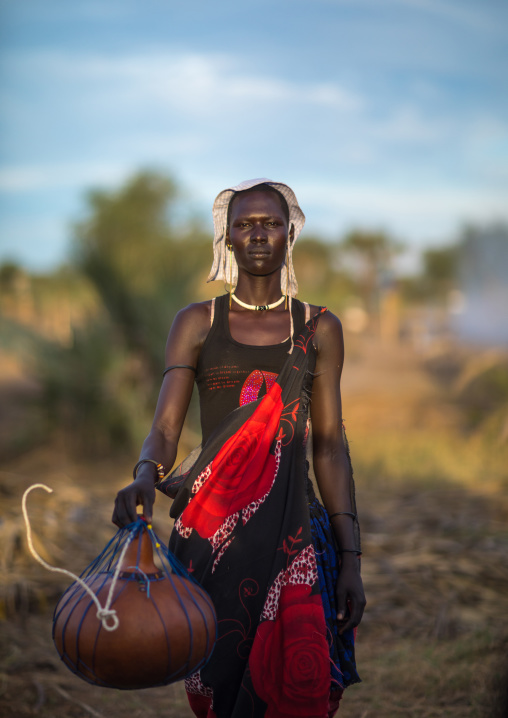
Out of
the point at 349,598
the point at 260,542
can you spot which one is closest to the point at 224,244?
the point at 260,542

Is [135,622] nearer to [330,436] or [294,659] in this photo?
[294,659]

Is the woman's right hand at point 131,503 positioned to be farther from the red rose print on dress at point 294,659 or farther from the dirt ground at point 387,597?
the dirt ground at point 387,597

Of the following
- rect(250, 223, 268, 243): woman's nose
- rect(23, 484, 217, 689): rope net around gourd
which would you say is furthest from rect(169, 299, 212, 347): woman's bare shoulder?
rect(23, 484, 217, 689): rope net around gourd

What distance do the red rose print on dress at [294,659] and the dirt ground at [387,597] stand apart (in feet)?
1.56

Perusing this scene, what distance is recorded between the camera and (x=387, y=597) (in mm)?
4531

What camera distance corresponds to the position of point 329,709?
2.07 meters

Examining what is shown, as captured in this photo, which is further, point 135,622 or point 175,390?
point 175,390

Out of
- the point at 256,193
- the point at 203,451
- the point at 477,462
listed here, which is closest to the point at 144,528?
the point at 203,451

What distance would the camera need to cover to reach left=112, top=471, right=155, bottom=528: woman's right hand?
170cm

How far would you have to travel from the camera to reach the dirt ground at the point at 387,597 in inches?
131

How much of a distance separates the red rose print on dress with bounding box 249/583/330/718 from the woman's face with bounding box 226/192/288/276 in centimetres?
89

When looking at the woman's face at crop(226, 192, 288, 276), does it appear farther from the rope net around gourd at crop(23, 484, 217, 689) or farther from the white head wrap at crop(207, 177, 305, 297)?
the rope net around gourd at crop(23, 484, 217, 689)

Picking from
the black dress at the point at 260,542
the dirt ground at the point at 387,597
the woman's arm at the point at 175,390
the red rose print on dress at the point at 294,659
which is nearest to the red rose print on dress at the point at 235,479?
the black dress at the point at 260,542

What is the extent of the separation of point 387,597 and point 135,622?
3260 millimetres
